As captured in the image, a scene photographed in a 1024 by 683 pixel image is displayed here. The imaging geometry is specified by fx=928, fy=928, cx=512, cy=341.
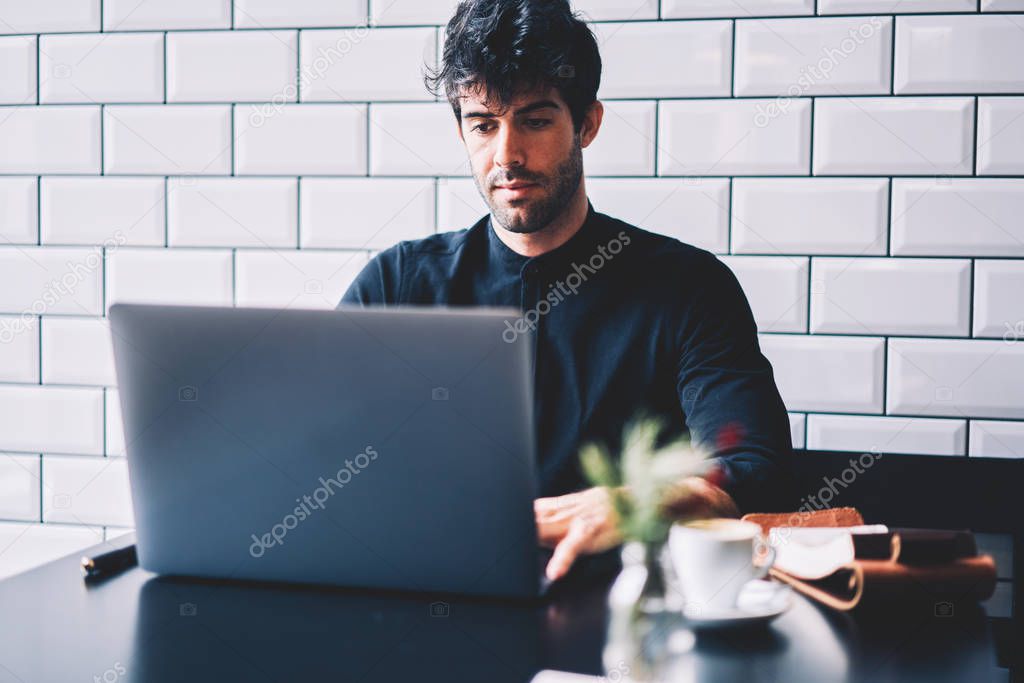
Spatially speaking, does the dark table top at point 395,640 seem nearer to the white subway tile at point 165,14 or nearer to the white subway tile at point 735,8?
the white subway tile at point 735,8

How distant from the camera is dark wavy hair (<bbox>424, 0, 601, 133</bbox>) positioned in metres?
1.56

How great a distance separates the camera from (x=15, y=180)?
84.2 inches

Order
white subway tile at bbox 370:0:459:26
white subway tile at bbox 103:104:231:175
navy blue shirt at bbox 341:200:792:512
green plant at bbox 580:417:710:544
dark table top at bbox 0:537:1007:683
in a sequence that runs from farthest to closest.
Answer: white subway tile at bbox 103:104:231:175 → white subway tile at bbox 370:0:459:26 → navy blue shirt at bbox 341:200:792:512 → dark table top at bbox 0:537:1007:683 → green plant at bbox 580:417:710:544

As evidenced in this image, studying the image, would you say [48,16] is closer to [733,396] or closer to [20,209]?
[20,209]

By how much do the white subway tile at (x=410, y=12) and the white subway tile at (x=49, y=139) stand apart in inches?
27.1

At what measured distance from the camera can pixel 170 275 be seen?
6.75 ft

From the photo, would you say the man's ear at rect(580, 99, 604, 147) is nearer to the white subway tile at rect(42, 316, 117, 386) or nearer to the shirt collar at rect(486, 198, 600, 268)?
the shirt collar at rect(486, 198, 600, 268)

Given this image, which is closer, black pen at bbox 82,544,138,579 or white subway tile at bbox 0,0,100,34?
black pen at bbox 82,544,138,579

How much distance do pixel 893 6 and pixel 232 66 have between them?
4.42ft

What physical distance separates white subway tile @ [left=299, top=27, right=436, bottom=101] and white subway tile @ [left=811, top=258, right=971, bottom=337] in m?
0.90

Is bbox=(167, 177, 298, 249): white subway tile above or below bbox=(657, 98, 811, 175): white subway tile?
below

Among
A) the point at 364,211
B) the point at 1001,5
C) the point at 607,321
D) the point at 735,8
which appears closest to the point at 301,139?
the point at 364,211

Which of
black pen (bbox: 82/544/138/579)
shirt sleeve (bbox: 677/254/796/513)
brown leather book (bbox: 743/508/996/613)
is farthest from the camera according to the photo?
shirt sleeve (bbox: 677/254/796/513)

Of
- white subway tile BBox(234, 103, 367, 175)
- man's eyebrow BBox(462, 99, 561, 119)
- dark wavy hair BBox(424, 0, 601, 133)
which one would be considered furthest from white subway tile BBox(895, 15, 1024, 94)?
white subway tile BBox(234, 103, 367, 175)
